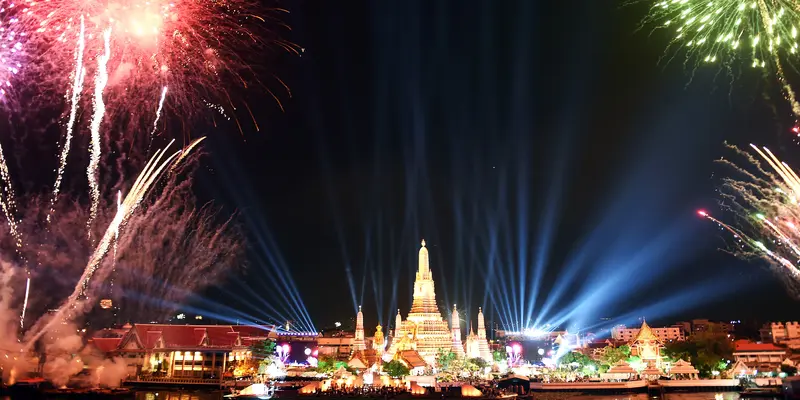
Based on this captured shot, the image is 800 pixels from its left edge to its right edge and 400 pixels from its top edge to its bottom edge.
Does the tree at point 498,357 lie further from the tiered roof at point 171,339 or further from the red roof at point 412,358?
the tiered roof at point 171,339

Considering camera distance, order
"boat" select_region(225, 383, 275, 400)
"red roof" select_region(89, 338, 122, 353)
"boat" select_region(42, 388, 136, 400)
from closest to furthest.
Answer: "boat" select_region(42, 388, 136, 400)
"boat" select_region(225, 383, 275, 400)
"red roof" select_region(89, 338, 122, 353)

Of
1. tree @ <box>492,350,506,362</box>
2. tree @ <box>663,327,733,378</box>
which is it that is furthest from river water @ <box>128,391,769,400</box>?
tree @ <box>492,350,506,362</box>

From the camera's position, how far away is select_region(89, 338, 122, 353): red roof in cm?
5322

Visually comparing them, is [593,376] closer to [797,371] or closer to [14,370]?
[797,371]

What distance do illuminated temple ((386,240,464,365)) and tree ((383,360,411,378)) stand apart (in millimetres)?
12370

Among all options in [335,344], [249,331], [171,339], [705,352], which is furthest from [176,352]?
[705,352]

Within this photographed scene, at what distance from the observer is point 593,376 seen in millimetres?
56438

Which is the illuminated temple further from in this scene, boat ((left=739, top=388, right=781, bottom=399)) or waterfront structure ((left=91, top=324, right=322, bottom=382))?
boat ((left=739, top=388, right=781, bottom=399))

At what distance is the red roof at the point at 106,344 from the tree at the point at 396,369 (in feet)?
81.6

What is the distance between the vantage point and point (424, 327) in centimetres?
7744

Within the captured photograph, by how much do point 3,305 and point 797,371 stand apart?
59846 millimetres

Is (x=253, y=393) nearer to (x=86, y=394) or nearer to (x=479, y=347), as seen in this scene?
(x=86, y=394)

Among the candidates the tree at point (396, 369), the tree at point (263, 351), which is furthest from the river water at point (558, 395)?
the tree at point (396, 369)

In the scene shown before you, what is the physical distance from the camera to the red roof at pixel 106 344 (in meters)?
53.2
